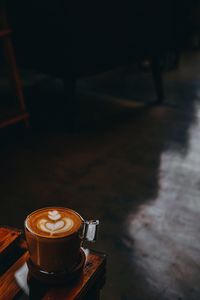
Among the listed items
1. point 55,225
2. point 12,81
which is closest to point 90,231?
point 55,225

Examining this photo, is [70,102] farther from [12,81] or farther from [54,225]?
[54,225]

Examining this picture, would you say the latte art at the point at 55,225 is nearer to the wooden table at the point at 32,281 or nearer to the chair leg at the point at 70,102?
the wooden table at the point at 32,281

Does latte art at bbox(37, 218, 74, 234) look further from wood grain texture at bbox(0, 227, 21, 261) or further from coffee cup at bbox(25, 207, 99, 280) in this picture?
wood grain texture at bbox(0, 227, 21, 261)

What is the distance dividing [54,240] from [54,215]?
0.21 feet

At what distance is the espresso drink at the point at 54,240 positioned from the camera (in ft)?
2.24

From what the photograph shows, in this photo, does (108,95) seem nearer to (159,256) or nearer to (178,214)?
(178,214)

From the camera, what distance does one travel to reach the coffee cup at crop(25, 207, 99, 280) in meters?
0.68

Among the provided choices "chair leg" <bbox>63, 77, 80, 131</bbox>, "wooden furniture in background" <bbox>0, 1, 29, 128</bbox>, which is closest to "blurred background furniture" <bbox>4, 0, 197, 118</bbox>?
"chair leg" <bbox>63, 77, 80, 131</bbox>

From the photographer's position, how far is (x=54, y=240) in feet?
2.22

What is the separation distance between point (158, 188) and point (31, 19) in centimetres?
118

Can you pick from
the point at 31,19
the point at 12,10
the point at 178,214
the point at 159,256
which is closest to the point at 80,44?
the point at 31,19

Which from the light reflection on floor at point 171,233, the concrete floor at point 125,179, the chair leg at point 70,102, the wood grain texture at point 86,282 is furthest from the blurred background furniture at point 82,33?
the wood grain texture at point 86,282

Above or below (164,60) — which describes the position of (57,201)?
above

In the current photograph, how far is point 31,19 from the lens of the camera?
7.01 ft
